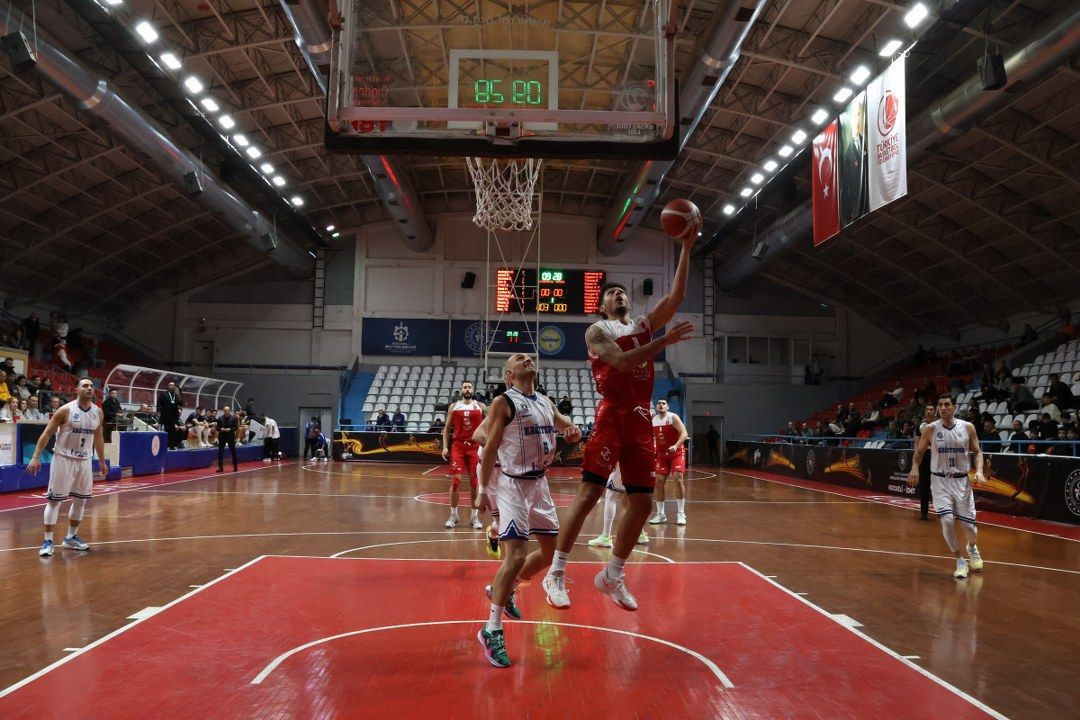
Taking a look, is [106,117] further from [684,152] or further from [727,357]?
[727,357]

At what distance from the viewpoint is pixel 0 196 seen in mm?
22375

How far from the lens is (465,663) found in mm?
4613

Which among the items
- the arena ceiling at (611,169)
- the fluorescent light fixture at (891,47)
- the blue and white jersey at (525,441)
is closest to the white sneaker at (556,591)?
the blue and white jersey at (525,441)

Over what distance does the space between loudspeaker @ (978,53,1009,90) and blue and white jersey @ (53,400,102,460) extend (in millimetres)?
15929

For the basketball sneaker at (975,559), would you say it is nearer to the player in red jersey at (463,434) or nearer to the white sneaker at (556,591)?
the white sneaker at (556,591)

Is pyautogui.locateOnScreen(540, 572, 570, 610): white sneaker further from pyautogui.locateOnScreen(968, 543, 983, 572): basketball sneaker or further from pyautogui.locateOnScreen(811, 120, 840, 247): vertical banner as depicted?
pyautogui.locateOnScreen(811, 120, 840, 247): vertical banner

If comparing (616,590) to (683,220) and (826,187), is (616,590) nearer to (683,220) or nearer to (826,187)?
(683,220)

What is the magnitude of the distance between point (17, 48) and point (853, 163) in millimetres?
15590

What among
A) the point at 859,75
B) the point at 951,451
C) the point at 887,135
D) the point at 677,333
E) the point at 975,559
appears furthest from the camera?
the point at 859,75

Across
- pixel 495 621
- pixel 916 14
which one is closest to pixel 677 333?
pixel 495 621

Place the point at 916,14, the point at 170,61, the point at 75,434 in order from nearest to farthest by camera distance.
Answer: the point at 75,434, the point at 916,14, the point at 170,61

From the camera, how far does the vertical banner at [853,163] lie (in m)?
14.5

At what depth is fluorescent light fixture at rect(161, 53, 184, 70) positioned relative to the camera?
56.1 feet

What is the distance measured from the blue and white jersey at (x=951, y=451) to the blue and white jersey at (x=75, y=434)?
9309mm
